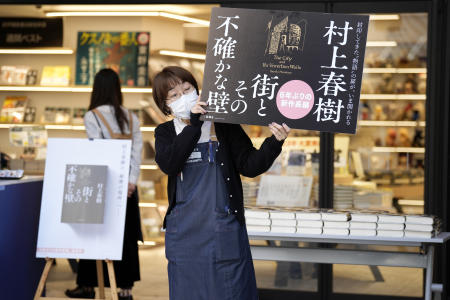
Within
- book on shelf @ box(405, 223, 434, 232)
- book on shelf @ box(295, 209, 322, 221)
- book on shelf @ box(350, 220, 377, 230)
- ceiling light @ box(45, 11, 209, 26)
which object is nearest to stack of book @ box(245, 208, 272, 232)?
book on shelf @ box(295, 209, 322, 221)

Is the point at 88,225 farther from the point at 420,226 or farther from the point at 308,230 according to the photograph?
the point at 420,226

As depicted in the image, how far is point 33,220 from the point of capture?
4258mm

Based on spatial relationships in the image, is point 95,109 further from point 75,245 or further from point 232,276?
point 232,276

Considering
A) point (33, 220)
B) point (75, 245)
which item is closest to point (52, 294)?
point (33, 220)

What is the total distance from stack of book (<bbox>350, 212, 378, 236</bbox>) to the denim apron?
1157 millimetres

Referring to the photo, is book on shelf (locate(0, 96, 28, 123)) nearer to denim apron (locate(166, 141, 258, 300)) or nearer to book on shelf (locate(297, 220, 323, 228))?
book on shelf (locate(297, 220, 323, 228))

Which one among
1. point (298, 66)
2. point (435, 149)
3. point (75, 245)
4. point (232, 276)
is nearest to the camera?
point (232, 276)

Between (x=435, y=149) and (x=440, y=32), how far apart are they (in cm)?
81

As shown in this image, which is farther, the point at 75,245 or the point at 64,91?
the point at 64,91

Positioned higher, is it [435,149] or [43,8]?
[43,8]

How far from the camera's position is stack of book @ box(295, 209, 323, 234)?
3.62 meters

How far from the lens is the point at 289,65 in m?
2.75

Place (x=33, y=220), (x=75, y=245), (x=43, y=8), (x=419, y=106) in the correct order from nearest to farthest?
(x=75, y=245)
(x=33, y=220)
(x=419, y=106)
(x=43, y=8)

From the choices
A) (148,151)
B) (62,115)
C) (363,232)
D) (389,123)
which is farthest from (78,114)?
(363,232)
